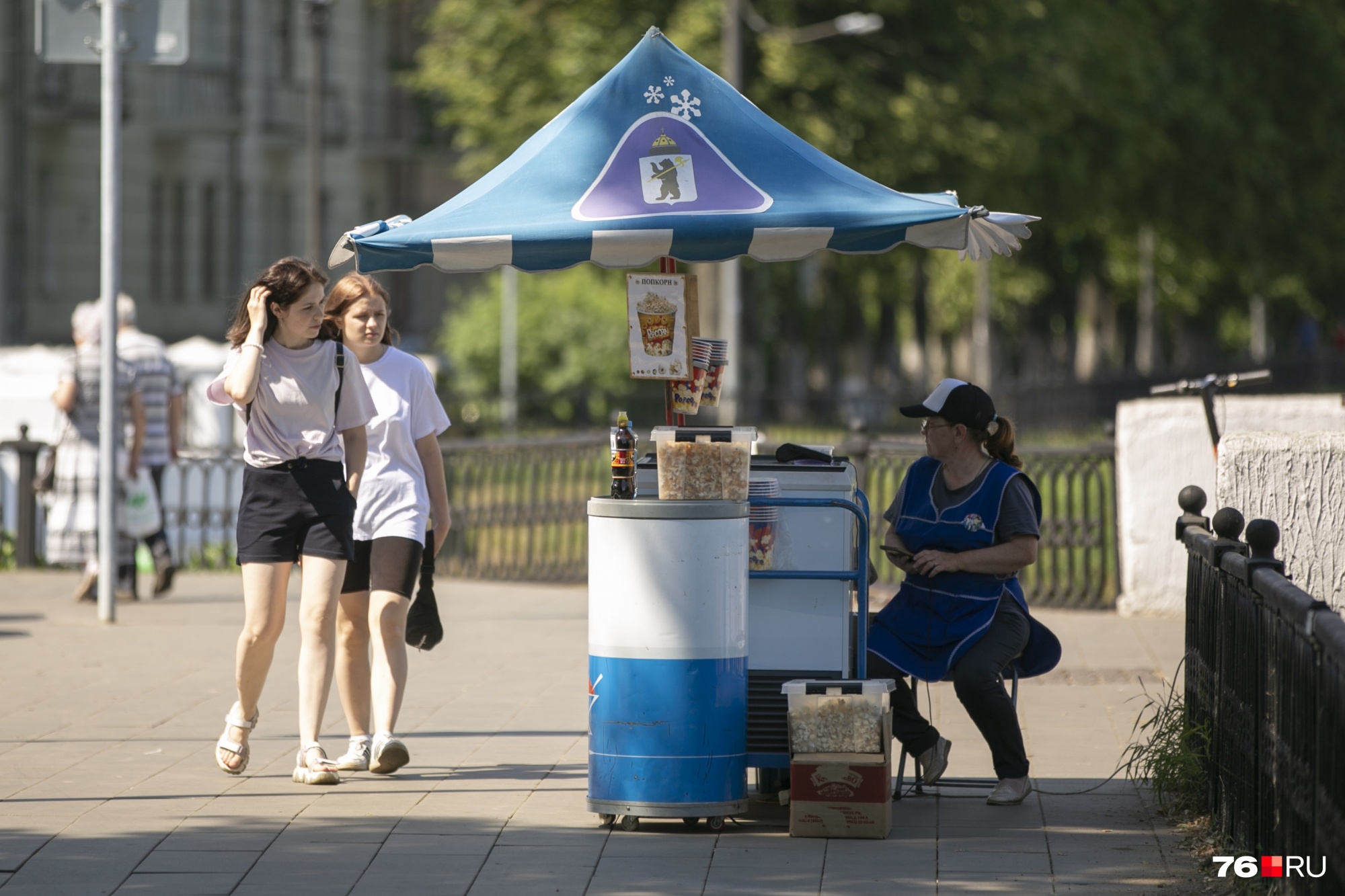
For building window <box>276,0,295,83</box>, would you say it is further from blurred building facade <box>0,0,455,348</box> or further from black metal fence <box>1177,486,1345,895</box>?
black metal fence <box>1177,486,1345,895</box>

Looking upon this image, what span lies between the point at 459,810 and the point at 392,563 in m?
1.03

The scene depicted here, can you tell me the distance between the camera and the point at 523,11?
28.1m

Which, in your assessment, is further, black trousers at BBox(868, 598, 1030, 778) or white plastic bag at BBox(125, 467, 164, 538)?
white plastic bag at BBox(125, 467, 164, 538)

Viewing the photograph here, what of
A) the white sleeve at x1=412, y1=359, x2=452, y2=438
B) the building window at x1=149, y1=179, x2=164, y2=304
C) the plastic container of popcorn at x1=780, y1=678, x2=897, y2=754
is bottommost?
the plastic container of popcorn at x1=780, y1=678, x2=897, y2=754

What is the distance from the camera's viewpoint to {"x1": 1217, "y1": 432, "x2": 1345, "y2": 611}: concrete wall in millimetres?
6504

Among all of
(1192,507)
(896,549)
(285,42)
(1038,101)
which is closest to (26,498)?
(896,549)

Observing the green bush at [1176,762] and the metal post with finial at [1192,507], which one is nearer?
the green bush at [1176,762]

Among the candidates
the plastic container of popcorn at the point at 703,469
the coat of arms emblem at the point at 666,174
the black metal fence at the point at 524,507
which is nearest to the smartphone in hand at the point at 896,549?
the plastic container of popcorn at the point at 703,469

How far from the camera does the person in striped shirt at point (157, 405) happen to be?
12.3m

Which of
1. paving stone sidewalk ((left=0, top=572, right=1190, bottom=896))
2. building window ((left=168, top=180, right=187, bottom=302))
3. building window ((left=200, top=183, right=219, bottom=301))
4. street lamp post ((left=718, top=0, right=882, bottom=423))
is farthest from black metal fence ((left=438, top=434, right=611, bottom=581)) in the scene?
building window ((left=200, top=183, right=219, bottom=301))

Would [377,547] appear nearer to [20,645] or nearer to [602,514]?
[602,514]

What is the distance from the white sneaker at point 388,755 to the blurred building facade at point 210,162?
20.0m

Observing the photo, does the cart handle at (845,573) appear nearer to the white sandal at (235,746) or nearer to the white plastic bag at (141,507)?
the white sandal at (235,746)

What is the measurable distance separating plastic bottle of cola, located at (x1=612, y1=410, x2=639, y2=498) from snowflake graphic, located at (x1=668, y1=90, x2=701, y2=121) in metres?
1.35
